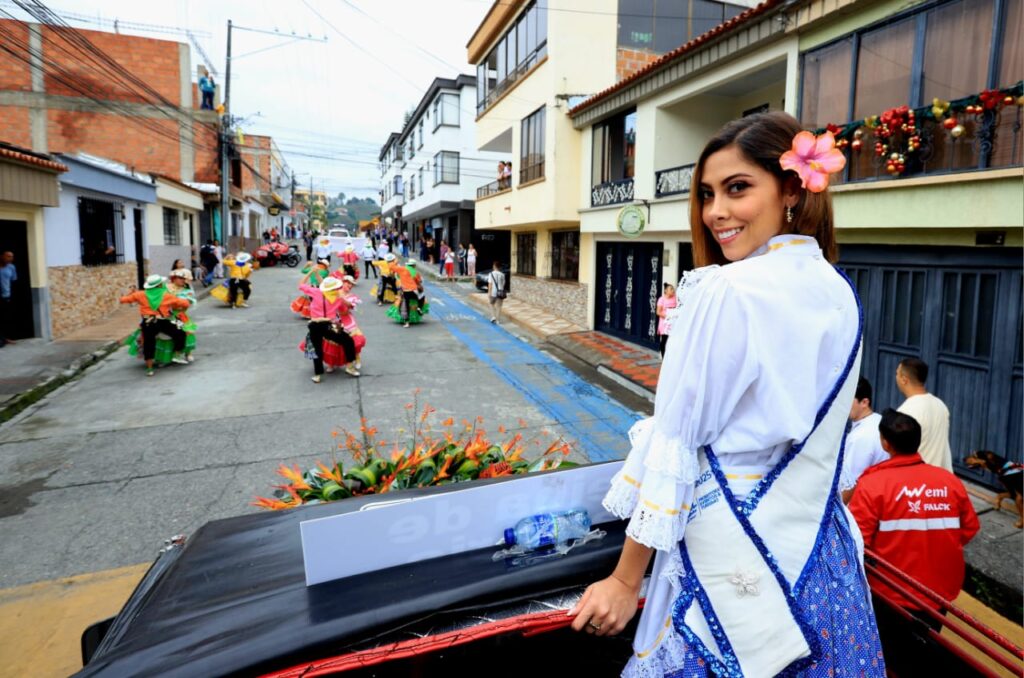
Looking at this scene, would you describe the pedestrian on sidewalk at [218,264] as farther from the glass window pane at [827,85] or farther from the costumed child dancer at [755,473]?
the costumed child dancer at [755,473]

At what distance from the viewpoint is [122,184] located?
49.5 feet

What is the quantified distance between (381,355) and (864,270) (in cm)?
806

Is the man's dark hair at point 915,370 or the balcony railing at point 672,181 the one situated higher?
the balcony railing at point 672,181

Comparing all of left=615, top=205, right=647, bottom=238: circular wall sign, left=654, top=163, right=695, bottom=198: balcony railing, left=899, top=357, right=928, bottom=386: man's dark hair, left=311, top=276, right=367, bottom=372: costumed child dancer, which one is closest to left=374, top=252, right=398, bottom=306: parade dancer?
left=311, top=276, right=367, bottom=372: costumed child dancer

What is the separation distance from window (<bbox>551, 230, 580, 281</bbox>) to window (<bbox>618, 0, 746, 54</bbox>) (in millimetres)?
4901

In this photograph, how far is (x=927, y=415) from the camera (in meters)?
3.76

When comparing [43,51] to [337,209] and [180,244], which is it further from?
[337,209]

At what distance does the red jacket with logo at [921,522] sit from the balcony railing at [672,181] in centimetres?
828

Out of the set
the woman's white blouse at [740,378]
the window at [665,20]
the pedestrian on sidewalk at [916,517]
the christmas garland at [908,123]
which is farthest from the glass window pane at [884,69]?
the window at [665,20]

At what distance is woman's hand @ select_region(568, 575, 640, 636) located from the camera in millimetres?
1256

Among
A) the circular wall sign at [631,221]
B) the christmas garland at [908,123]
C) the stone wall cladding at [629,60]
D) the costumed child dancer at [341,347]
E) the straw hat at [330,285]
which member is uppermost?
the stone wall cladding at [629,60]

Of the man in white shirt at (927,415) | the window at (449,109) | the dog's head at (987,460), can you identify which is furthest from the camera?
the window at (449,109)

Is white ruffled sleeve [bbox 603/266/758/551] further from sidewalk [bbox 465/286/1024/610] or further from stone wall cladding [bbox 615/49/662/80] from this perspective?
stone wall cladding [bbox 615/49/662/80]

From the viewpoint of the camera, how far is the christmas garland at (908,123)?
5371 millimetres
